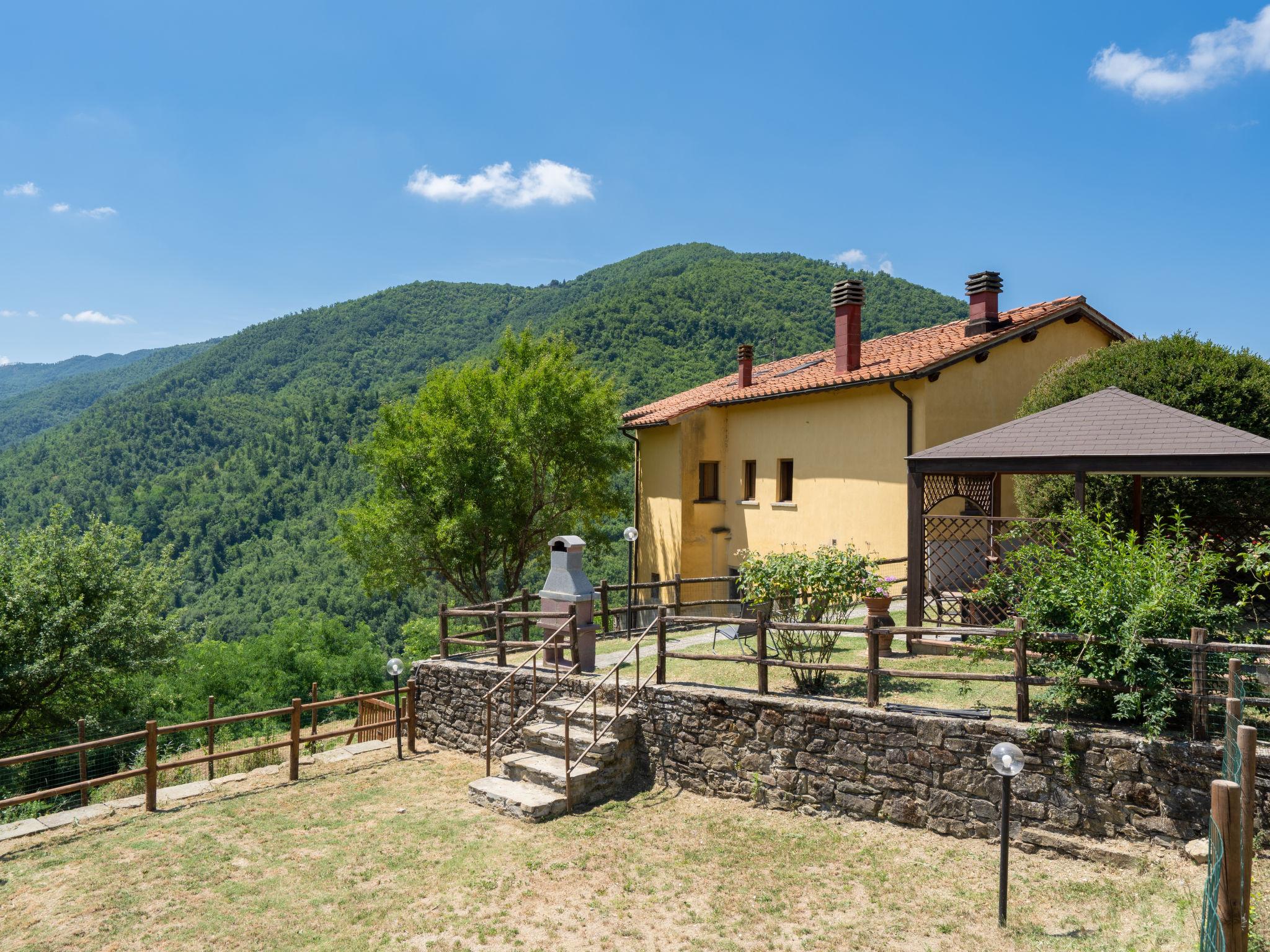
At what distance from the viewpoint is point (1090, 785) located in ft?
22.7

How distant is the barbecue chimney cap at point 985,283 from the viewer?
51.7ft

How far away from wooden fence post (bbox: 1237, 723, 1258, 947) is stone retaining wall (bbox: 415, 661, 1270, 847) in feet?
8.74

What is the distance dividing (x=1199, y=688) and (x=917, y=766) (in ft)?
8.26

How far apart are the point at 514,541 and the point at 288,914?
16716mm

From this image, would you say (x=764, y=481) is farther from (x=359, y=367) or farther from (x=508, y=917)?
(x=359, y=367)

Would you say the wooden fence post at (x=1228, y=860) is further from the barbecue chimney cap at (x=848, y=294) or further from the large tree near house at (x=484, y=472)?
the large tree near house at (x=484, y=472)

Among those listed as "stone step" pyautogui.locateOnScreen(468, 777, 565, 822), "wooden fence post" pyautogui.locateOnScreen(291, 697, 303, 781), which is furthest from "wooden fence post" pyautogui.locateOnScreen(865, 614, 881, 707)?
"wooden fence post" pyautogui.locateOnScreen(291, 697, 303, 781)

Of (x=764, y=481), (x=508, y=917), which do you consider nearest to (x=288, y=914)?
(x=508, y=917)

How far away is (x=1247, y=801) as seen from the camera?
4.07 metres

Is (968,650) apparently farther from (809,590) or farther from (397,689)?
(397,689)

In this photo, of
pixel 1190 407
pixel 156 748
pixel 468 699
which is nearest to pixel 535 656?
pixel 468 699

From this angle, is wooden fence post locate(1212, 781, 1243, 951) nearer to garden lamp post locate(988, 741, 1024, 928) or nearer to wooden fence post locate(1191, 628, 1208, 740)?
garden lamp post locate(988, 741, 1024, 928)

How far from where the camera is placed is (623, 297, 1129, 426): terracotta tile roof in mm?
14797

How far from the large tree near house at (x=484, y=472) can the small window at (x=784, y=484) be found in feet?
21.5
